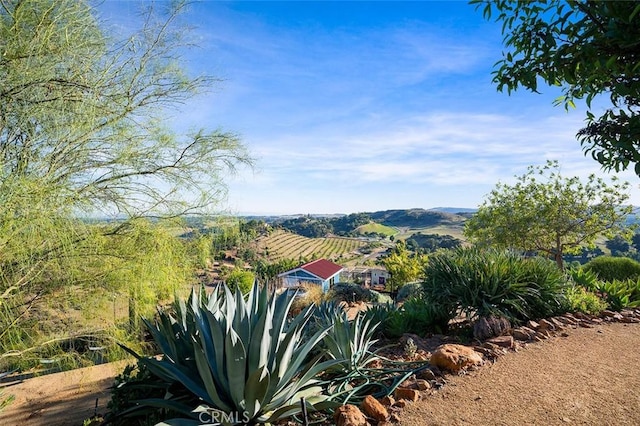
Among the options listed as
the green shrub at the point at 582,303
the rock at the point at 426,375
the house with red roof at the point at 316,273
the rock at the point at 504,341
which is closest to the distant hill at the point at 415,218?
the house with red roof at the point at 316,273

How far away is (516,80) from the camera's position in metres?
2.61

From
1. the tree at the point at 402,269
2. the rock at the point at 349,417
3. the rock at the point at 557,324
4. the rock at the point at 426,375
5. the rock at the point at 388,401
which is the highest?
the rock at the point at 349,417

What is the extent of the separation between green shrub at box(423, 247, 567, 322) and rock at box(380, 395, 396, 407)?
294cm

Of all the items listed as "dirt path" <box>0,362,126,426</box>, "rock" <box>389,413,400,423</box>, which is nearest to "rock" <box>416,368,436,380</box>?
"rock" <box>389,413,400,423</box>

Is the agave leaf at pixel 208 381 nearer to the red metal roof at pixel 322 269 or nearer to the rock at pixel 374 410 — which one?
the rock at pixel 374 410

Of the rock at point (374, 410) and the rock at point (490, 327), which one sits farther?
the rock at point (490, 327)

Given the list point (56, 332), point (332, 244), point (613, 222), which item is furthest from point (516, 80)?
point (332, 244)

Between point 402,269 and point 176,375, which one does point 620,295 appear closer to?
point 176,375

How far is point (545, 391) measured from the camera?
10.5 feet

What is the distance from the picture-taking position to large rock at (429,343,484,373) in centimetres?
361

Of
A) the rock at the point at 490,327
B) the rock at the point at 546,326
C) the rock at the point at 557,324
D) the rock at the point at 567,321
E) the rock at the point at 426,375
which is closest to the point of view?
the rock at the point at 426,375

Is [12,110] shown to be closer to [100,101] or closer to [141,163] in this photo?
[100,101]

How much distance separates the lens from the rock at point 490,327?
4.89 m

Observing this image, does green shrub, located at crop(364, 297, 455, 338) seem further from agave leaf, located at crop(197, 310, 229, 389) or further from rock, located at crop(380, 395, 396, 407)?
agave leaf, located at crop(197, 310, 229, 389)
